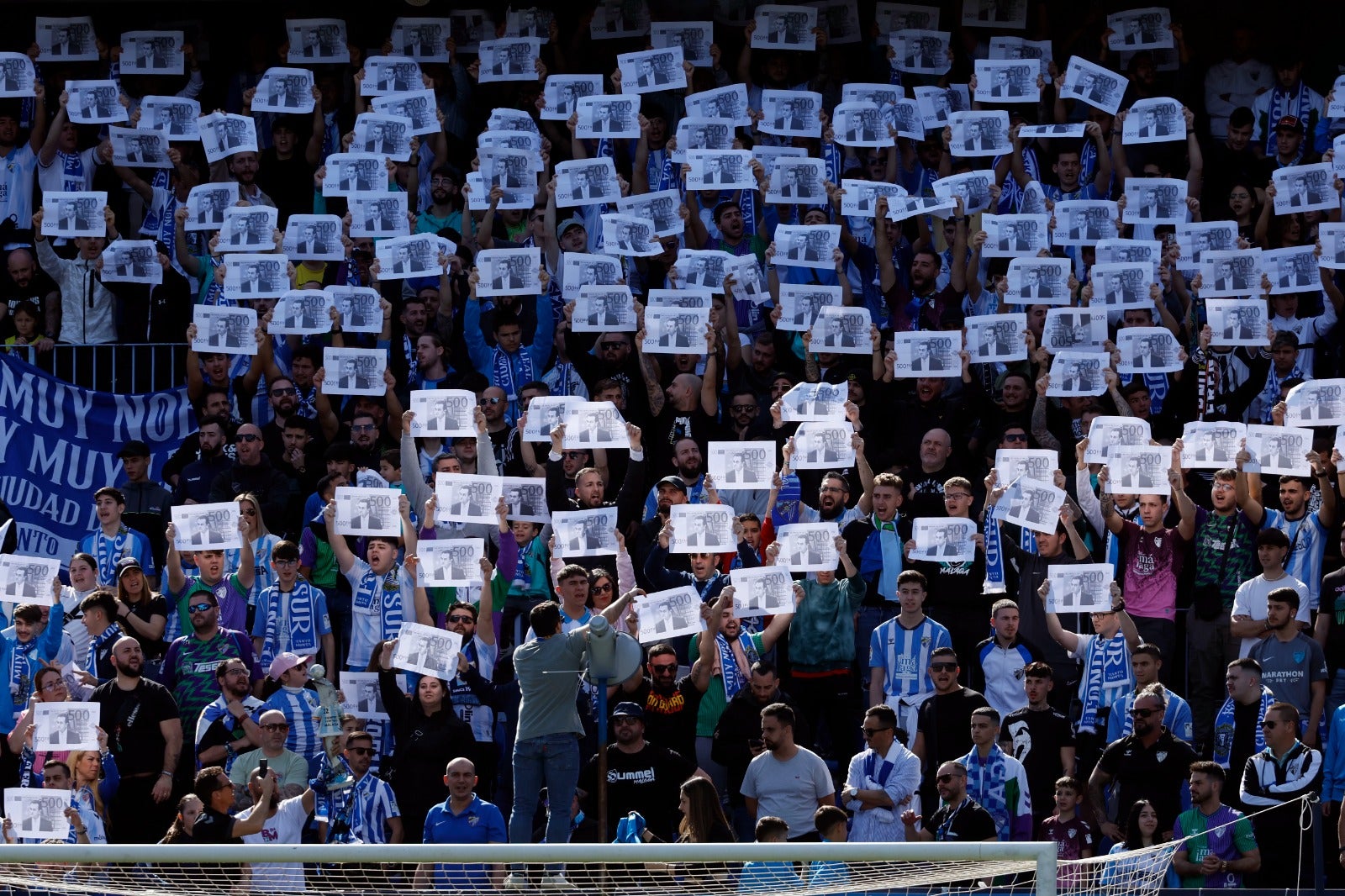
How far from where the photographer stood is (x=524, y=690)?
13117 mm

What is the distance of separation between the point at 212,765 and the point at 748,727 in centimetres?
293

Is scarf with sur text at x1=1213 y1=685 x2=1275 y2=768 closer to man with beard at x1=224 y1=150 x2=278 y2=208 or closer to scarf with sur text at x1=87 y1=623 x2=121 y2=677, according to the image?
scarf with sur text at x1=87 y1=623 x2=121 y2=677

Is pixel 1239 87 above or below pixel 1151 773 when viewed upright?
above

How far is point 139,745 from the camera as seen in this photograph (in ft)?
46.5

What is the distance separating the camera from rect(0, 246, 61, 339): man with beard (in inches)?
707

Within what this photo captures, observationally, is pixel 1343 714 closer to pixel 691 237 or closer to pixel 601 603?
pixel 601 603

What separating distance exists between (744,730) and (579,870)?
89.0 inches

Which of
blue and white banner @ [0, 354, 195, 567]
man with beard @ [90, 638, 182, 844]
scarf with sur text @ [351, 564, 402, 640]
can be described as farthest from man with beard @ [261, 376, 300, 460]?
man with beard @ [90, 638, 182, 844]

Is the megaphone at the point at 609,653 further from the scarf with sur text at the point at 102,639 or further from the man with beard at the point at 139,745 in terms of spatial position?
the scarf with sur text at the point at 102,639

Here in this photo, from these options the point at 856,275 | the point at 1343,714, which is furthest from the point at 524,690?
the point at 856,275

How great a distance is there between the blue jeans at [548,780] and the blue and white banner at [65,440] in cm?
500

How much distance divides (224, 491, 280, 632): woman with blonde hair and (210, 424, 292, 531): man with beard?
0.53 meters

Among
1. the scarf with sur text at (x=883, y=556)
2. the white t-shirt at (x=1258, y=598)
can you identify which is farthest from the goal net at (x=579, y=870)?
the scarf with sur text at (x=883, y=556)

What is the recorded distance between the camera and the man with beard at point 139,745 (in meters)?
14.1
